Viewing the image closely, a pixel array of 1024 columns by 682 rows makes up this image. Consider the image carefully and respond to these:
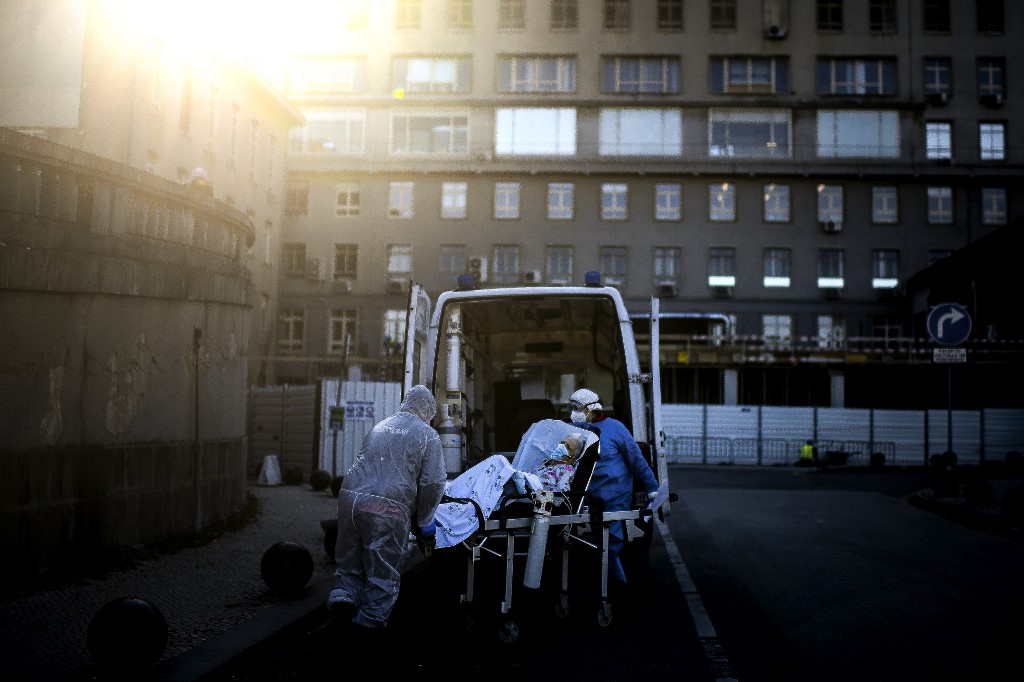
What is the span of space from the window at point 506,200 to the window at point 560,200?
1.68 meters

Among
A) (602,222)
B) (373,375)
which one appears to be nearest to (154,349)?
(373,375)

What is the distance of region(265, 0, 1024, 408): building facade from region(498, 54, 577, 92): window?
0.37ft

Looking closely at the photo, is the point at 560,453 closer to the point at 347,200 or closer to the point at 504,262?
the point at 504,262

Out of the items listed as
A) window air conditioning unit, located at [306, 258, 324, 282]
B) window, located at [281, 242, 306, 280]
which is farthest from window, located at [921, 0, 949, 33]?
window, located at [281, 242, 306, 280]

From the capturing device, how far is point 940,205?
4906cm

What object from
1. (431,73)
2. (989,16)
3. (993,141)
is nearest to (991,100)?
(993,141)

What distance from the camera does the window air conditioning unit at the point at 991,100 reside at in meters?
49.2

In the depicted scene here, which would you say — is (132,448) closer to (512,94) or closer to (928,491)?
(928,491)

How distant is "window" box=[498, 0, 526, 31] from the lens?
49.9m

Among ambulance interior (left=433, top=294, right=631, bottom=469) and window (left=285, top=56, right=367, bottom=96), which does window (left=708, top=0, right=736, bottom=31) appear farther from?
ambulance interior (left=433, top=294, right=631, bottom=469)

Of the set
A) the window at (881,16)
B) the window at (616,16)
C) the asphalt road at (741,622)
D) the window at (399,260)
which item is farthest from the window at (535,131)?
the asphalt road at (741,622)

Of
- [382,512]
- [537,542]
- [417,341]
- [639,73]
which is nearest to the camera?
[382,512]

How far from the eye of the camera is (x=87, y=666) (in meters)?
5.78

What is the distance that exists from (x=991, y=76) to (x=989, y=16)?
9.75 feet
